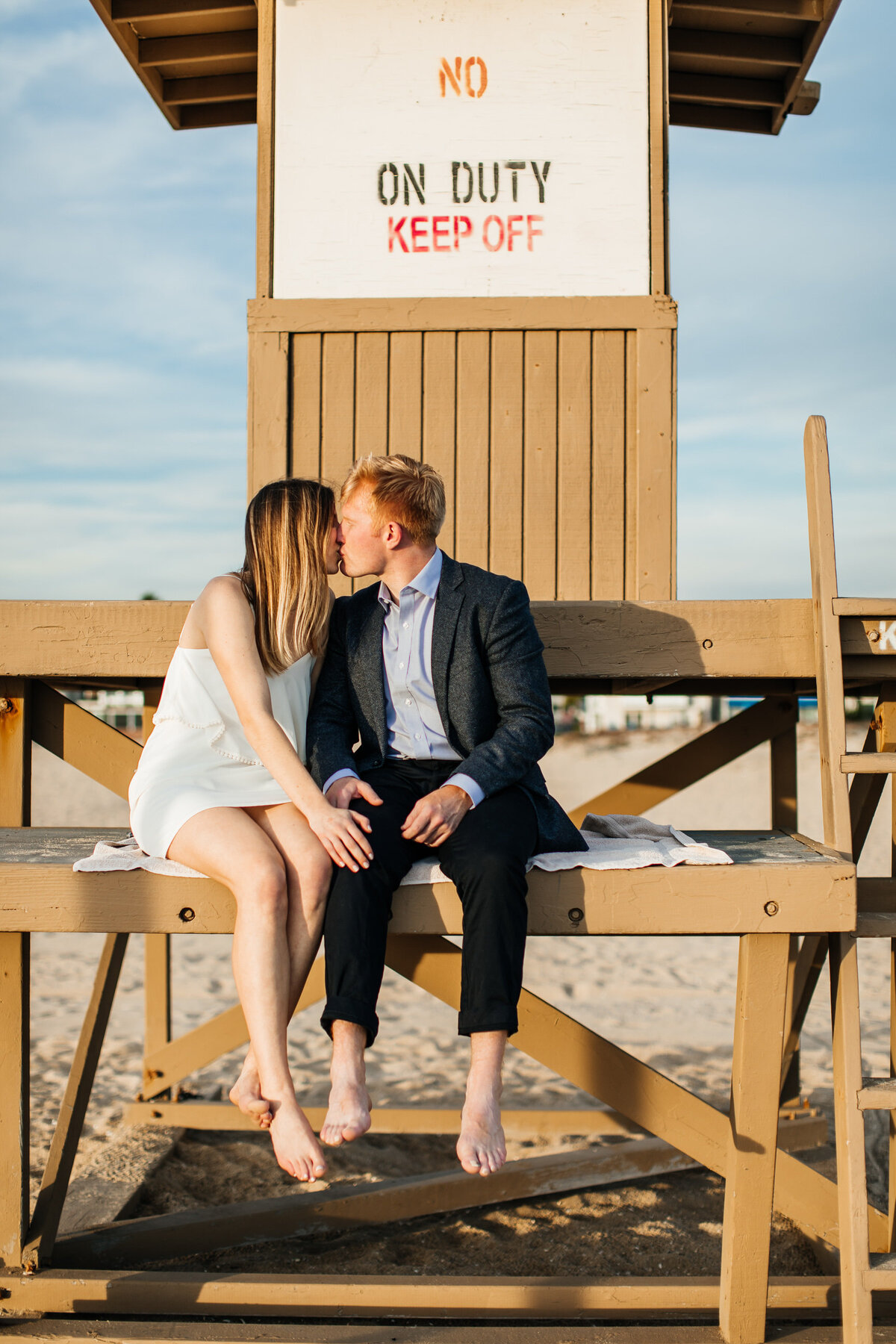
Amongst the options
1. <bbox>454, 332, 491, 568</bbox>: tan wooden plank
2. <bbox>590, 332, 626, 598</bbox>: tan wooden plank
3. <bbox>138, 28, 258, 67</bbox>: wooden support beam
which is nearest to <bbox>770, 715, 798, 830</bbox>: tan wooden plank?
<bbox>590, 332, 626, 598</bbox>: tan wooden plank

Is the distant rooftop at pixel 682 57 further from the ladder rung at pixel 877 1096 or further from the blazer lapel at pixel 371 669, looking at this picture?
the ladder rung at pixel 877 1096

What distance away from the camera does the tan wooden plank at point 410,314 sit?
13.5ft

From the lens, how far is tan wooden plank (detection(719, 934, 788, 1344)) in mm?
2580

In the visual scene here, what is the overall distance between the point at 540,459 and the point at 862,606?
1649 millimetres

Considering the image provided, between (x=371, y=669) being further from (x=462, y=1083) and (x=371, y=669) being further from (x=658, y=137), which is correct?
(x=462, y=1083)

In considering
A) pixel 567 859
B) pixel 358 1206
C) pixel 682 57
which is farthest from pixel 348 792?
pixel 682 57

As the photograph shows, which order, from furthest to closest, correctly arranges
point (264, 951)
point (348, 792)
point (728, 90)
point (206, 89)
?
point (206, 89) → point (728, 90) → point (348, 792) → point (264, 951)

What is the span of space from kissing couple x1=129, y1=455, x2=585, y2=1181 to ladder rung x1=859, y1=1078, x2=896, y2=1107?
881 mm

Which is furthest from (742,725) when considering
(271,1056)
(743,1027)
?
(271,1056)

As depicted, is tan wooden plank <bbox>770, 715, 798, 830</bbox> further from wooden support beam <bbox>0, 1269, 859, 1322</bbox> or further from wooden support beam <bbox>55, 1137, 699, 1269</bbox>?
wooden support beam <bbox>0, 1269, 859, 1322</bbox>

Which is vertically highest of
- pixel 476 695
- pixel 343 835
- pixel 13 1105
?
pixel 476 695

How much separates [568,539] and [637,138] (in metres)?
1.58

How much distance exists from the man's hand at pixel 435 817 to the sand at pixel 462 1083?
1874 millimetres

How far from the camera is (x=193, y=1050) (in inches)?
187
